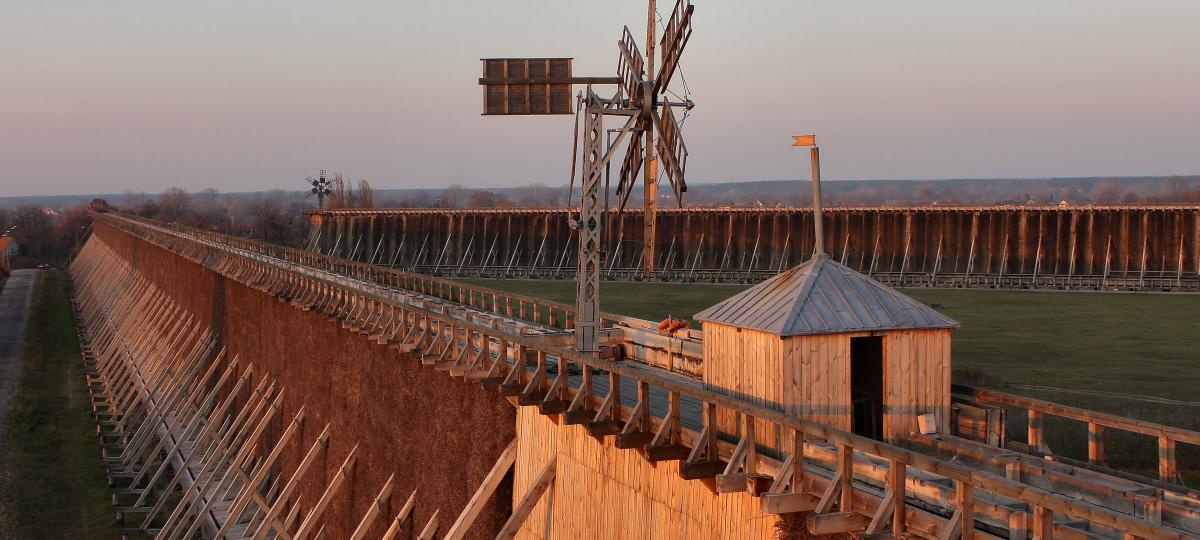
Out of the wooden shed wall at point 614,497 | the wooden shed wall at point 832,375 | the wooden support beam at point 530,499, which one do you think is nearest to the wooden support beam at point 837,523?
the wooden shed wall at point 614,497

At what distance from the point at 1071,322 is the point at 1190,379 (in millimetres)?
16522

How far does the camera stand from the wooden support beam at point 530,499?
15500mm

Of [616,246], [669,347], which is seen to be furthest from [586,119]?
[616,246]

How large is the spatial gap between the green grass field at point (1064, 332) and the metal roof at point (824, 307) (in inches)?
828

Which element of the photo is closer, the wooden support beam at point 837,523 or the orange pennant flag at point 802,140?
the wooden support beam at point 837,523

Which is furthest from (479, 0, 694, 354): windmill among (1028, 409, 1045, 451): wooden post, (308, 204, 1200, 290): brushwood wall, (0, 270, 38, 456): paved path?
(308, 204, 1200, 290): brushwood wall

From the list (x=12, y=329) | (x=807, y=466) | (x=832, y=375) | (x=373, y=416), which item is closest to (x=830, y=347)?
(x=832, y=375)

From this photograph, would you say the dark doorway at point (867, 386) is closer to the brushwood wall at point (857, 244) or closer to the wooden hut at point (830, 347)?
the wooden hut at point (830, 347)

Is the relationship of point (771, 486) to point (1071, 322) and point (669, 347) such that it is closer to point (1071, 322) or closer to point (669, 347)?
point (669, 347)

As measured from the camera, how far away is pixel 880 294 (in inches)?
478

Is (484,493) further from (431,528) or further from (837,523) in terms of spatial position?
(837,523)

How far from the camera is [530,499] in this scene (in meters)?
15.7

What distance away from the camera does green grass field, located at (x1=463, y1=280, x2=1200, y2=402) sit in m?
34.1

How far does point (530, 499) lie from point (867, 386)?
4.74 meters
